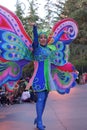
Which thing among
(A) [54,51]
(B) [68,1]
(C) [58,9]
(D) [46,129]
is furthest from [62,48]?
(C) [58,9]

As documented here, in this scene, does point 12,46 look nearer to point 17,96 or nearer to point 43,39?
point 43,39

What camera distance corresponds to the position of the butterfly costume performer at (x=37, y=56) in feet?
28.6

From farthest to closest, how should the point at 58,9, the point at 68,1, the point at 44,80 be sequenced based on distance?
the point at 58,9, the point at 68,1, the point at 44,80

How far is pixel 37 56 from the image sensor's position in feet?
28.8

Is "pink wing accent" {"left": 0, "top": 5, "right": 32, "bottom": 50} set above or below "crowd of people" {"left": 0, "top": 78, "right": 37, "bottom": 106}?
above

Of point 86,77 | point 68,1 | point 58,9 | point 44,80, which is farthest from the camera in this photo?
point 58,9

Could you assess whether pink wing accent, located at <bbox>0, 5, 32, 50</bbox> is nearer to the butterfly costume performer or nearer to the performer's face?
the butterfly costume performer

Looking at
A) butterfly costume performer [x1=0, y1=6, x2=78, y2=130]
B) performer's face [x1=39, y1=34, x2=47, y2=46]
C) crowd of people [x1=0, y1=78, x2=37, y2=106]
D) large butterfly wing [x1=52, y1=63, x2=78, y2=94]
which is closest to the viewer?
butterfly costume performer [x1=0, y1=6, x2=78, y2=130]

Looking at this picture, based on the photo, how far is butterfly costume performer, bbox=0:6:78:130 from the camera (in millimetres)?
8703

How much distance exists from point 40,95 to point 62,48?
1312mm

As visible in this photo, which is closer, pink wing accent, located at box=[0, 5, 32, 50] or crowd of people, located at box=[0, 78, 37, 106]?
pink wing accent, located at box=[0, 5, 32, 50]

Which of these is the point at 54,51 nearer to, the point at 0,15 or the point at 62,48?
the point at 62,48

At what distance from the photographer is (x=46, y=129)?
8.87 metres

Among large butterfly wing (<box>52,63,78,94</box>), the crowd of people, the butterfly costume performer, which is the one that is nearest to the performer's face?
the butterfly costume performer
